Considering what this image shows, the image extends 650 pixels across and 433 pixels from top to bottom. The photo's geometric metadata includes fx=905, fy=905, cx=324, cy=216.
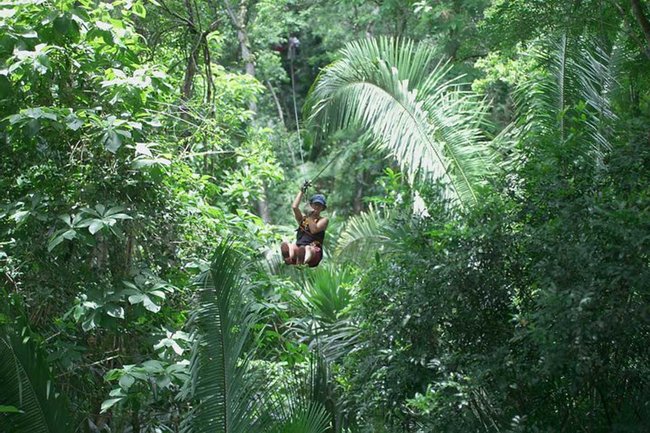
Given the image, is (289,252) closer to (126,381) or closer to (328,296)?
(328,296)

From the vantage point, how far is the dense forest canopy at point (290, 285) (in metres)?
5.44

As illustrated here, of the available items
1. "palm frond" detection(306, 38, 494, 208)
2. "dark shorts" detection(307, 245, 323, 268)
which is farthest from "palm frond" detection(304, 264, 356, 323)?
"palm frond" detection(306, 38, 494, 208)

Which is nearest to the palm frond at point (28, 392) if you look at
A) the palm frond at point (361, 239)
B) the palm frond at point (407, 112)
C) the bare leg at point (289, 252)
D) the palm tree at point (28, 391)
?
the palm tree at point (28, 391)

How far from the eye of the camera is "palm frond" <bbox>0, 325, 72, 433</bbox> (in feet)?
18.5

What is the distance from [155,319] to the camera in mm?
7070

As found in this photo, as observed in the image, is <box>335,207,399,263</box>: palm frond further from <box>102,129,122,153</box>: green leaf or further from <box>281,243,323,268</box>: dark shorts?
<box>102,129,122,153</box>: green leaf

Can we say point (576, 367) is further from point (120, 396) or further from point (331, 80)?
point (331, 80)

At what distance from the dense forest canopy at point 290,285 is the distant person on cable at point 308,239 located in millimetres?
546

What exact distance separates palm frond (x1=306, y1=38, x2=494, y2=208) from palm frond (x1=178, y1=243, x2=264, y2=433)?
333 cm

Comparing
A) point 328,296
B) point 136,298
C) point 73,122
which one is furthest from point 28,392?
point 328,296

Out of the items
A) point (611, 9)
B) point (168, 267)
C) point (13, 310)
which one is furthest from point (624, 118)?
point (13, 310)

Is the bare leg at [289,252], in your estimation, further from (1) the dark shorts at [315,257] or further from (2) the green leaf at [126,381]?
(2) the green leaf at [126,381]

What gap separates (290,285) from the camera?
25.8 ft

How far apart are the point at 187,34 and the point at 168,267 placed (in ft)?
11.2
